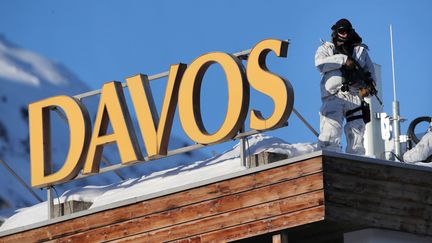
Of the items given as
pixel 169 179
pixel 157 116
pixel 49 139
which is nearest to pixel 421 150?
pixel 169 179

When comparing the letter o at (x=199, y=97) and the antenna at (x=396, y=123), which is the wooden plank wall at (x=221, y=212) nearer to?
the letter o at (x=199, y=97)

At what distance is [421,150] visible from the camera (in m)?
34.1

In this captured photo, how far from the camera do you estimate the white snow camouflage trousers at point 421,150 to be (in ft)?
111

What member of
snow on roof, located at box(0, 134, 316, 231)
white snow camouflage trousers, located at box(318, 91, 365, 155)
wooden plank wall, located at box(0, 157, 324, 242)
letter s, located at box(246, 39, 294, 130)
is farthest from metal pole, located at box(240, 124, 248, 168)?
white snow camouflage trousers, located at box(318, 91, 365, 155)

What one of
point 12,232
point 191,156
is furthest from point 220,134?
point 191,156

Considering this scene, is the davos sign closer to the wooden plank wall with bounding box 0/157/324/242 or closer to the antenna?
the wooden plank wall with bounding box 0/157/324/242

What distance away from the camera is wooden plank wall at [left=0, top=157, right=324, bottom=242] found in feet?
98.7

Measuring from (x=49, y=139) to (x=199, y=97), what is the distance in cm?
344

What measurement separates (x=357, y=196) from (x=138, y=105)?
5574 millimetres

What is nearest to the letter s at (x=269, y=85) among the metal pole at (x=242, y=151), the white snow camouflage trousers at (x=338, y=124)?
the metal pole at (x=242, y=151)

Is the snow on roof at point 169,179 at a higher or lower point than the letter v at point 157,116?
lower

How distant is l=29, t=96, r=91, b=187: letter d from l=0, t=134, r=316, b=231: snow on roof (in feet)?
1.57

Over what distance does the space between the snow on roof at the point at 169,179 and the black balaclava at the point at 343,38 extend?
1909 millimetres

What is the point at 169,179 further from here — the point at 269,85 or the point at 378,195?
the point at 378,195
